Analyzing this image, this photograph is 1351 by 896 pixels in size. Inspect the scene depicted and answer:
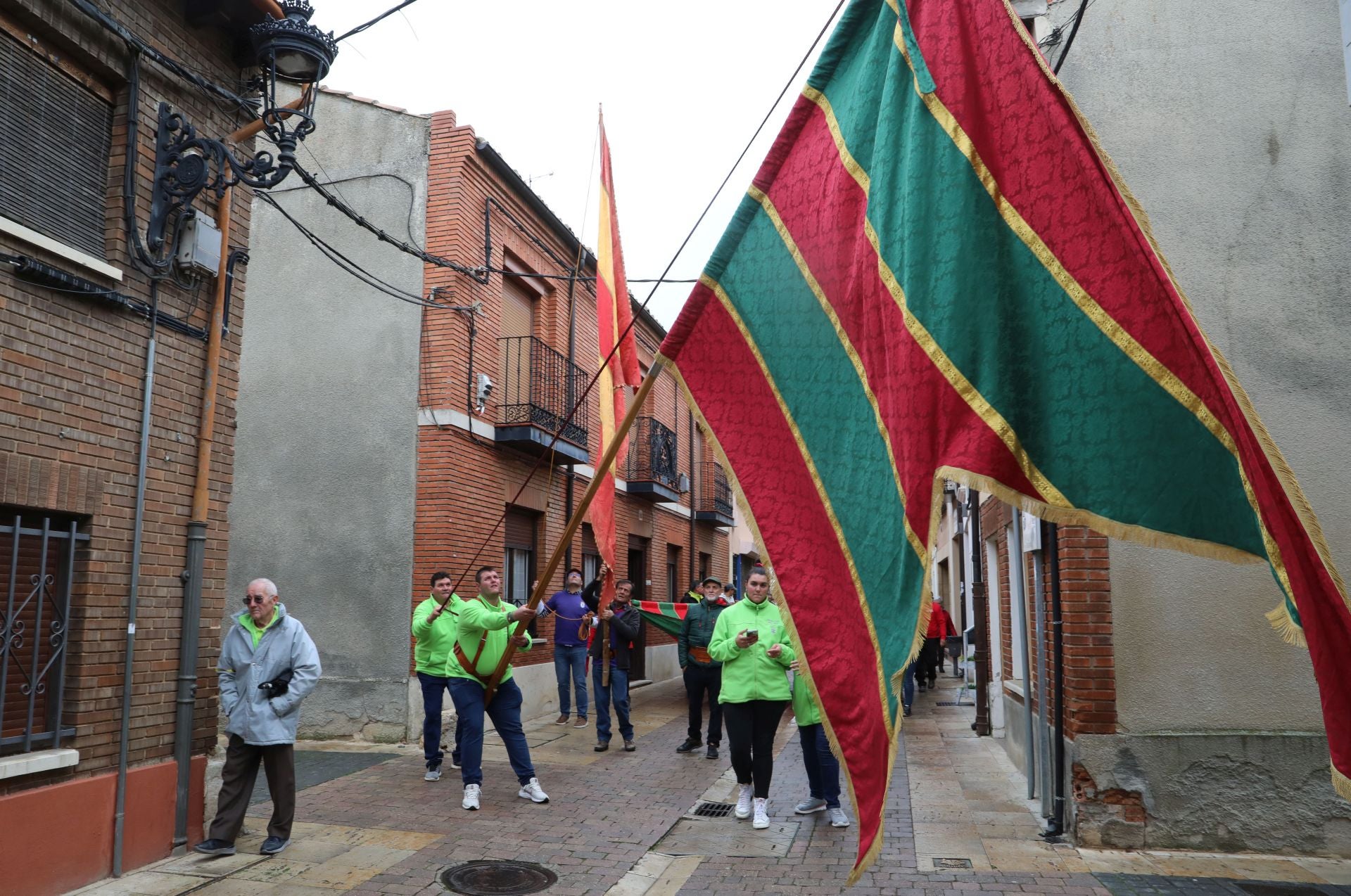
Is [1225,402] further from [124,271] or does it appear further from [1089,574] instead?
[124,271]

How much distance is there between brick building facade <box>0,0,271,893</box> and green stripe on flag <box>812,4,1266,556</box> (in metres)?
4.52

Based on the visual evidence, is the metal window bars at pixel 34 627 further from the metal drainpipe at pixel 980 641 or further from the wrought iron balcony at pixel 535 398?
the metal drainpipe at pixel 980 641

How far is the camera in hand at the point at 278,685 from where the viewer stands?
6.24 meters

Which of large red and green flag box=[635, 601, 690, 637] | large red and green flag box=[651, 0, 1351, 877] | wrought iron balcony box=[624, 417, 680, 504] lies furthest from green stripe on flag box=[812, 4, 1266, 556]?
wrought iron balcony box=[624, 417, 680, 504]

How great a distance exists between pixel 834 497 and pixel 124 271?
478 cm

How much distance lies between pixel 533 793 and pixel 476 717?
32.6 inches

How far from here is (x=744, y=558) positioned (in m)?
28.1

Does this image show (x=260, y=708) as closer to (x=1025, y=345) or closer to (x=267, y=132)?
(x=267, y=132)

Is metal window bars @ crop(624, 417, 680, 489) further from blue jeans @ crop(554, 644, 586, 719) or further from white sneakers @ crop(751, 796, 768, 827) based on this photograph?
white sneakers @ crop(751, 796, 768, 827)

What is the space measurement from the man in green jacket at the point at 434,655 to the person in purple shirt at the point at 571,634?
8.63 feet

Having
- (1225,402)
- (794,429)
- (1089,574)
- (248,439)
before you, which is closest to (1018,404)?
(1225,402)

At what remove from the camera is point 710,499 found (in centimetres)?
2383

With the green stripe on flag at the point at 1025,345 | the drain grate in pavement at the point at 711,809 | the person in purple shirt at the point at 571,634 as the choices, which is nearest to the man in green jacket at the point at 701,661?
the person in purple shirt at the point at 571,634

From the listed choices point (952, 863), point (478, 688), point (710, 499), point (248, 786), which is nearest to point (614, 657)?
point (478, 688)
